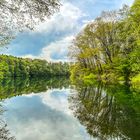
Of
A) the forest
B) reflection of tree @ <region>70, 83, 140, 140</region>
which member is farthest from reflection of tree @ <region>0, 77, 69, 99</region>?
reflection of tree @ <region>70, 83, 140, 140</region>

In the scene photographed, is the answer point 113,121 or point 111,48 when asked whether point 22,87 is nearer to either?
point 111,48

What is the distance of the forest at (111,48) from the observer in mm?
64188

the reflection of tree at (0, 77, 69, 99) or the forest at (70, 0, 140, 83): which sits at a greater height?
the forest at (70, 0, 140, 83)

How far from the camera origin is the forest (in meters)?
64.2

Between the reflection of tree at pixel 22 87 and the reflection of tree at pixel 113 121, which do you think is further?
the reflection of tree at pixel 22 87

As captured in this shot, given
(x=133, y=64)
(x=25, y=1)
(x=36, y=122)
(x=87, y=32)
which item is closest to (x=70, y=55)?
(x=87, y=32)

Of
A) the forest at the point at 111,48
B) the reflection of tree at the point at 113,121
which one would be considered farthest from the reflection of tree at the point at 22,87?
the reflection of tree at the point at 113,121

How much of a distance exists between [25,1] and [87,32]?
84949mm

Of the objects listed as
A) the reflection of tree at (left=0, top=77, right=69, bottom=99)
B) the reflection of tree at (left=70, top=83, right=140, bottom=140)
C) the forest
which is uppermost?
the forest

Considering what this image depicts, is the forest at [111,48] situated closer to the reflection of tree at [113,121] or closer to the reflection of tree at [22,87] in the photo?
the reflection of tree at [22,87]

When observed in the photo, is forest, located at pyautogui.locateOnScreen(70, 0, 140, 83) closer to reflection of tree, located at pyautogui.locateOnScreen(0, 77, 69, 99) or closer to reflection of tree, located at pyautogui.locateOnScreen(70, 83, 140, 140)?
reflection of tree, located at pyautogui.locateOnScreen(0, 77, 69, 99)

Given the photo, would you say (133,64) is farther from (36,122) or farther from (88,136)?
(88,136)

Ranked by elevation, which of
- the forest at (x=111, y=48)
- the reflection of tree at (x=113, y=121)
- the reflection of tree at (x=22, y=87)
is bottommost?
the reflection of tree at (x=113, y=121)

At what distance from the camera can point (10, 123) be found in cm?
2569
